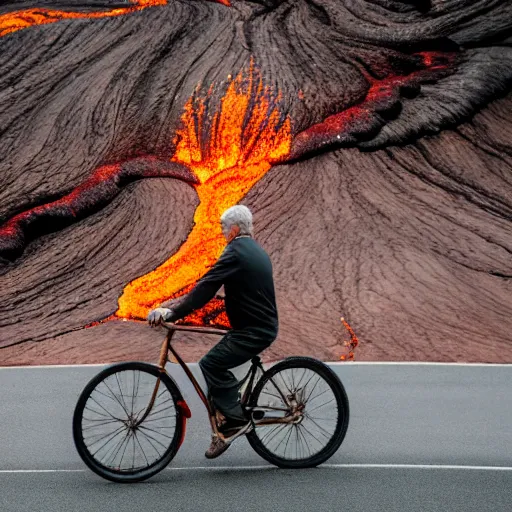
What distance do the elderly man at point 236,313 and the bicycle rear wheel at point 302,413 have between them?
0.67 ft

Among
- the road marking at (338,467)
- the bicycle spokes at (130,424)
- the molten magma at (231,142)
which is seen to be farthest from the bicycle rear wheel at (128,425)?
the molten magma at (231,142)

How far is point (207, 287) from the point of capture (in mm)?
5586

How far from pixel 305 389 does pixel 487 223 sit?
14.6m

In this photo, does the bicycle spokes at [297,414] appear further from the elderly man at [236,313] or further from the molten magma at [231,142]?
the molten magma at [231,142]

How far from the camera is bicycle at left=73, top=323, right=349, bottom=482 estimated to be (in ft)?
18.2

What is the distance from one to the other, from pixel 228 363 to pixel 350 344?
9161 millimetres

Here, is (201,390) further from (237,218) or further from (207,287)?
(237,218)

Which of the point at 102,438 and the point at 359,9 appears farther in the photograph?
the point at 359,9

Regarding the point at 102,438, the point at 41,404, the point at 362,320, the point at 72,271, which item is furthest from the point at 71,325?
the point at 102,438

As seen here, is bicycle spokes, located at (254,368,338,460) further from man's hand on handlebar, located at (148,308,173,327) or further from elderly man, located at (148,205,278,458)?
man's hand on handlebar, located at (148,308,173,327)

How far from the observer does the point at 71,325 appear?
635 inches

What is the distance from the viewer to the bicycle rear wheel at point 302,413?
5.75 m

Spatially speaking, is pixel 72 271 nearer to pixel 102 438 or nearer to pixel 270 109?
pixel 270 109

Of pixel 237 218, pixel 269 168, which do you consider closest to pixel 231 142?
pixel 269 168
